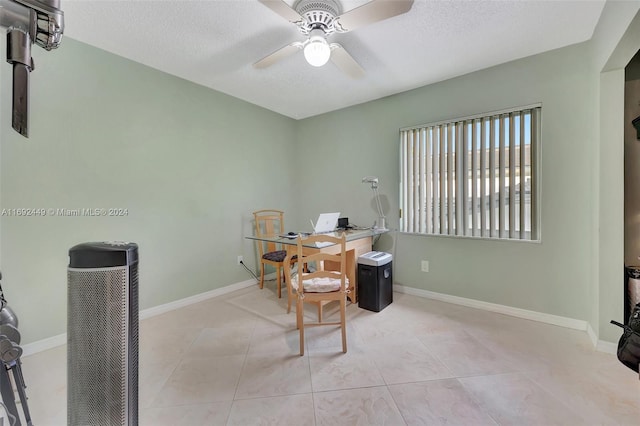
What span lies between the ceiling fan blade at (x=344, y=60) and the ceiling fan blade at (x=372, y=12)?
0.16 m

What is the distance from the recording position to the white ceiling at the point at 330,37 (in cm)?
181

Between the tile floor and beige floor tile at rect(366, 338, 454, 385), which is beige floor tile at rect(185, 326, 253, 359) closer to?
the tile floor

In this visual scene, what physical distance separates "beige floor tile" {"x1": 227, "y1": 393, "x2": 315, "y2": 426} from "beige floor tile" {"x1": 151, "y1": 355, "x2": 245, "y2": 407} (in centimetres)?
14

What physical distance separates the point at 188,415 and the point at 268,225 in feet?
7.96

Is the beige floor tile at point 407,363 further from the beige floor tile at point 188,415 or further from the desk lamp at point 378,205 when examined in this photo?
the desk lamp at point 378,205

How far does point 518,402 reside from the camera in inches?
56.9

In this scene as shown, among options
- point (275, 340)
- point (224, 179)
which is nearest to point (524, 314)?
point (275, 340)

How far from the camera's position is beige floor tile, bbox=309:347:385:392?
5.26 ft

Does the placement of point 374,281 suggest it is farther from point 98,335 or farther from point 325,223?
point 98,335

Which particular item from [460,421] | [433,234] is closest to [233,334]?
[460,421]

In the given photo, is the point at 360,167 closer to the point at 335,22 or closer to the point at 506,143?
the point at 506,143

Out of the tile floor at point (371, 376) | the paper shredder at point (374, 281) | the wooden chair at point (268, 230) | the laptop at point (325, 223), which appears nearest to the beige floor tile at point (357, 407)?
the tile floor at point (371, 376)

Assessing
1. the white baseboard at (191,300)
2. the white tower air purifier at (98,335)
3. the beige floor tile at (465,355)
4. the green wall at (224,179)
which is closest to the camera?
the white tower air purifier at (98,335)

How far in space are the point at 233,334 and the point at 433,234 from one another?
2.32 metres
